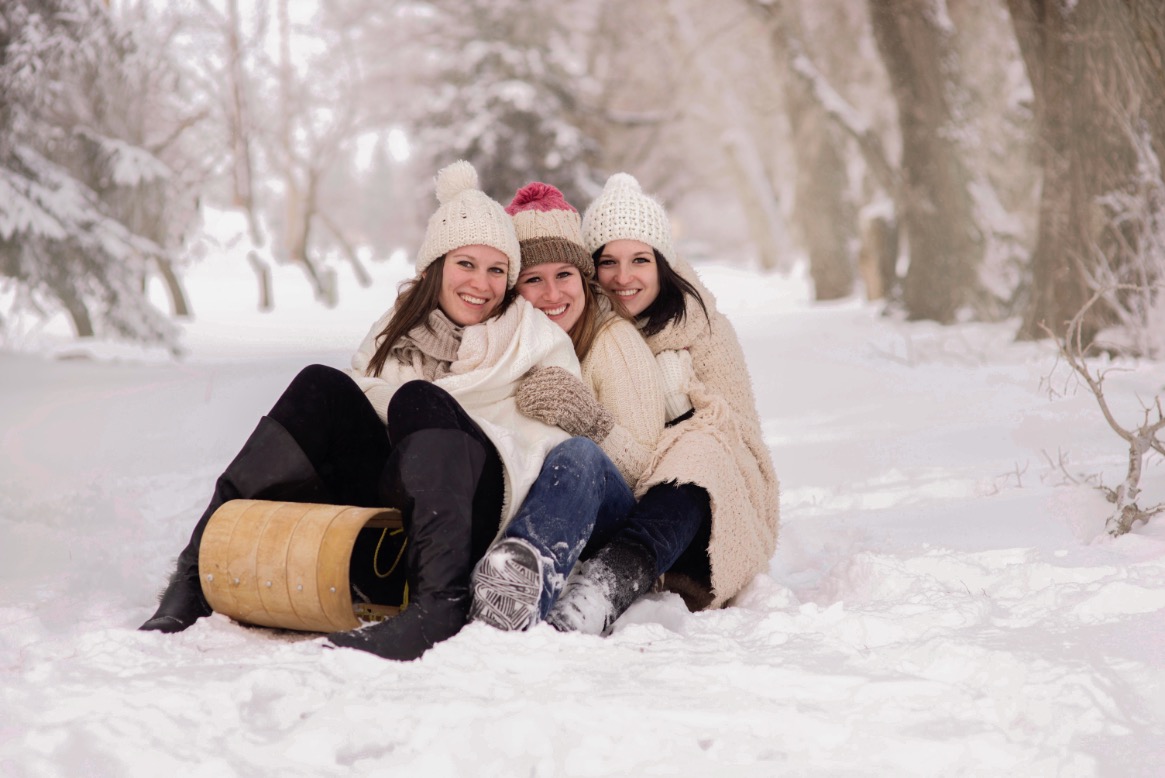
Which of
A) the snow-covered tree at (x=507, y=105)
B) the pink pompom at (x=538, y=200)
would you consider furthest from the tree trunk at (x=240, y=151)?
the pink pompom at (x=538, y=200)

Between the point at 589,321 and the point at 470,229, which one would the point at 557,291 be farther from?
the point at 470,229

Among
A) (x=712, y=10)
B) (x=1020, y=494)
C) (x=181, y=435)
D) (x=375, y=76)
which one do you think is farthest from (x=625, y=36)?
(x=1020, y=494)

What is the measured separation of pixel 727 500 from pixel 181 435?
14.6ft

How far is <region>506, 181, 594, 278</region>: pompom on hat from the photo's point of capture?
11.4ft

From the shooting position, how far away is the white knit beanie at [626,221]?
361cm

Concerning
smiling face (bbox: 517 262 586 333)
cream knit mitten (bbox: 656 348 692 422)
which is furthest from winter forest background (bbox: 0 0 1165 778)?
smiling face (bbox: 517 262 586 333)

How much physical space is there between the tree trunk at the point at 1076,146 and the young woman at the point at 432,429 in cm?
452

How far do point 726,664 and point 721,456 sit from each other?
36.3 inches

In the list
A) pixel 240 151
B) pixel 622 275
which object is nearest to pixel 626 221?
pixel 622 275

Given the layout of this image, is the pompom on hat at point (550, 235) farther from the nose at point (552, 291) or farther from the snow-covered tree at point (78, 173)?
the snow-covered tree at point (78, 173)

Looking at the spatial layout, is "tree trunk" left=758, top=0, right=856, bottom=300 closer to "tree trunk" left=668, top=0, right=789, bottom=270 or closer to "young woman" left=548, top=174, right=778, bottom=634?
"tree trunk" left=668, top=0, right=789, bottom=270

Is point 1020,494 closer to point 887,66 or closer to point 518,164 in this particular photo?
point 887,66

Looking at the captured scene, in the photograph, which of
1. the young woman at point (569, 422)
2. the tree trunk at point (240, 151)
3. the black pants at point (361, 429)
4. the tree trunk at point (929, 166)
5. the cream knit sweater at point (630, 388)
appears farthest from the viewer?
the tree trunk at point (240, 151)

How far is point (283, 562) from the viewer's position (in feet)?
8.80
